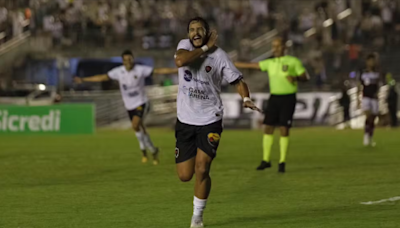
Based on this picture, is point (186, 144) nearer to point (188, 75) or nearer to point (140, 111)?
point (188, 75)

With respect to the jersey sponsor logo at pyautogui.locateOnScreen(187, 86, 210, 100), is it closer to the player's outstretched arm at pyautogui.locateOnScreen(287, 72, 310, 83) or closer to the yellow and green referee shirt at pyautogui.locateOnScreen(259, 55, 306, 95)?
the player's outstretched arm at pyautogui.locateOnScreen(287, 72, 310, 83)

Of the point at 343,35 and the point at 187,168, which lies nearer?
the point at 187,168

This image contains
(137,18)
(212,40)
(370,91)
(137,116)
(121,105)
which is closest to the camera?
(212,40)

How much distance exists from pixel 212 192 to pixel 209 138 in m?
3.56

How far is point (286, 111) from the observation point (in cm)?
1628

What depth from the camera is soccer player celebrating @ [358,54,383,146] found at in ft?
75.1

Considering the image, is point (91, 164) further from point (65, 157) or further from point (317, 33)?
point (317, 33)

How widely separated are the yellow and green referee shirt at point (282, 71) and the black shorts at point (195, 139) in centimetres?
641

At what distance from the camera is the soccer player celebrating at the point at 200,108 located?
9.76 metres

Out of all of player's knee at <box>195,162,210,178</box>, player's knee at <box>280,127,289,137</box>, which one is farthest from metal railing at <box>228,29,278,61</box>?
player's knee at <box>195,162,210,178</box>

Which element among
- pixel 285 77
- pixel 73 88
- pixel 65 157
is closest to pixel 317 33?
pixel 73 88

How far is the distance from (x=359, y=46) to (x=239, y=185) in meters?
22.7

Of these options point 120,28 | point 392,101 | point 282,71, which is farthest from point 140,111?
point 120,28

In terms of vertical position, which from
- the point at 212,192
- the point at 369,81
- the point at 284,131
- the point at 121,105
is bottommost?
the point at 121,105
